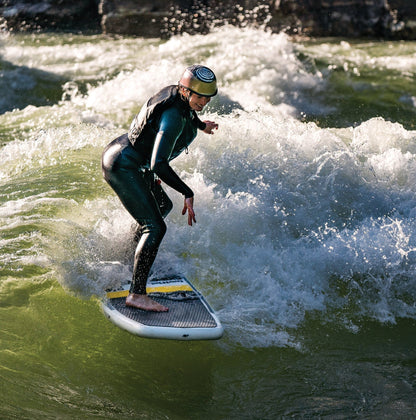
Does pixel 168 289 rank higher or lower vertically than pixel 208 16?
higher

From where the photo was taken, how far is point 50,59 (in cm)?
1291

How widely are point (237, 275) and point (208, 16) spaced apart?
33.3ft

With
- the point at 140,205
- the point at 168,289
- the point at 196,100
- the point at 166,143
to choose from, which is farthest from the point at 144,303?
the point at 196,100

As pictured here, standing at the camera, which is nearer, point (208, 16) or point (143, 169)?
point (143, 169)

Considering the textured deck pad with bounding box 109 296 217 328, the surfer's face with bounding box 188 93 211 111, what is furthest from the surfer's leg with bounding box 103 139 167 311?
the surfer's face with bounding box 188 93 211 111

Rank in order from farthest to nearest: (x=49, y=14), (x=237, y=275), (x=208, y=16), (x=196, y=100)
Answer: (x=49, y=14), (x=208, y=16), (x=237, y=275), (x=196, y=100)

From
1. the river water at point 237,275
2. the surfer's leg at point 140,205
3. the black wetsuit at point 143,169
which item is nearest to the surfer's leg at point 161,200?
the black wetsuit at point 143,169

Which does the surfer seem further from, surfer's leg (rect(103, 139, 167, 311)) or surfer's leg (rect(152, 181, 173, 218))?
surfer's leg (rect(152, 181, 173, 218))

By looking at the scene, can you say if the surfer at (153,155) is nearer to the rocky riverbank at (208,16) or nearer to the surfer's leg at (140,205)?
the surfer's leg at (140,205)

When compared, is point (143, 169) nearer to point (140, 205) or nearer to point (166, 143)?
point (140, 205)

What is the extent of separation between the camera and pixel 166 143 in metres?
4.27

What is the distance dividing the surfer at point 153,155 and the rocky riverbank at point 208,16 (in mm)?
9704

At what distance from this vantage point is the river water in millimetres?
4328

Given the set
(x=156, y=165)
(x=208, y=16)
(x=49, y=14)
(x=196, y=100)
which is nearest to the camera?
(x=156, y=165)
